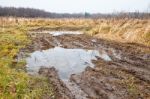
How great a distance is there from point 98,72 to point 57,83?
243cm

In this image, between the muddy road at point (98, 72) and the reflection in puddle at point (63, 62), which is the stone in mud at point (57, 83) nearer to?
the muddy road at point (98, 72)

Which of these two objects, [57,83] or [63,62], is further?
[63,62]

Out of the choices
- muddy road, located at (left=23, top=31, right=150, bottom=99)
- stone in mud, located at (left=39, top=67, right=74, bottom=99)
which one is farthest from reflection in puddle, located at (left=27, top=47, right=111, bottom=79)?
stone in mud, located at (left=39, top=67, right=74, bottom=99)

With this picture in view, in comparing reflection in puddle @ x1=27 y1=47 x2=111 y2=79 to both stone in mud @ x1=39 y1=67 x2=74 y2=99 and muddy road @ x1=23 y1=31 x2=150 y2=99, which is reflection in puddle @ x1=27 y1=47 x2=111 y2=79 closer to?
muddy road @ x1=23 y1=31 x2=150 y2=99

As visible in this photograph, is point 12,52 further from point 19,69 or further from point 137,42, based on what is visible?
point 137,42

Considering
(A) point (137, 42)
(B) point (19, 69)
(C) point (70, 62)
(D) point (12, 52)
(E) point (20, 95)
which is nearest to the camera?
(E) point (20, 95)

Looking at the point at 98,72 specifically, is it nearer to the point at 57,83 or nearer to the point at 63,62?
the point at 57,83

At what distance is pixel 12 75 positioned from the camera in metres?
11.5

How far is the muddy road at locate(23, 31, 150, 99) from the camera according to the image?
9.69 metres

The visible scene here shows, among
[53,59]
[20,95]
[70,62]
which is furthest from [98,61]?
[20,95]

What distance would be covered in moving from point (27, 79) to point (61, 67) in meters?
3.32

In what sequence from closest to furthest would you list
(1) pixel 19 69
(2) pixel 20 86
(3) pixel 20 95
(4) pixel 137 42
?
(3) pixel 20 95, (2) pixel 20 86, (1) pixel 19 69, (4) pixel 137 42

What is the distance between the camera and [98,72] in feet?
41.8

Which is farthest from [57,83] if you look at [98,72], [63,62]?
[63,62]
